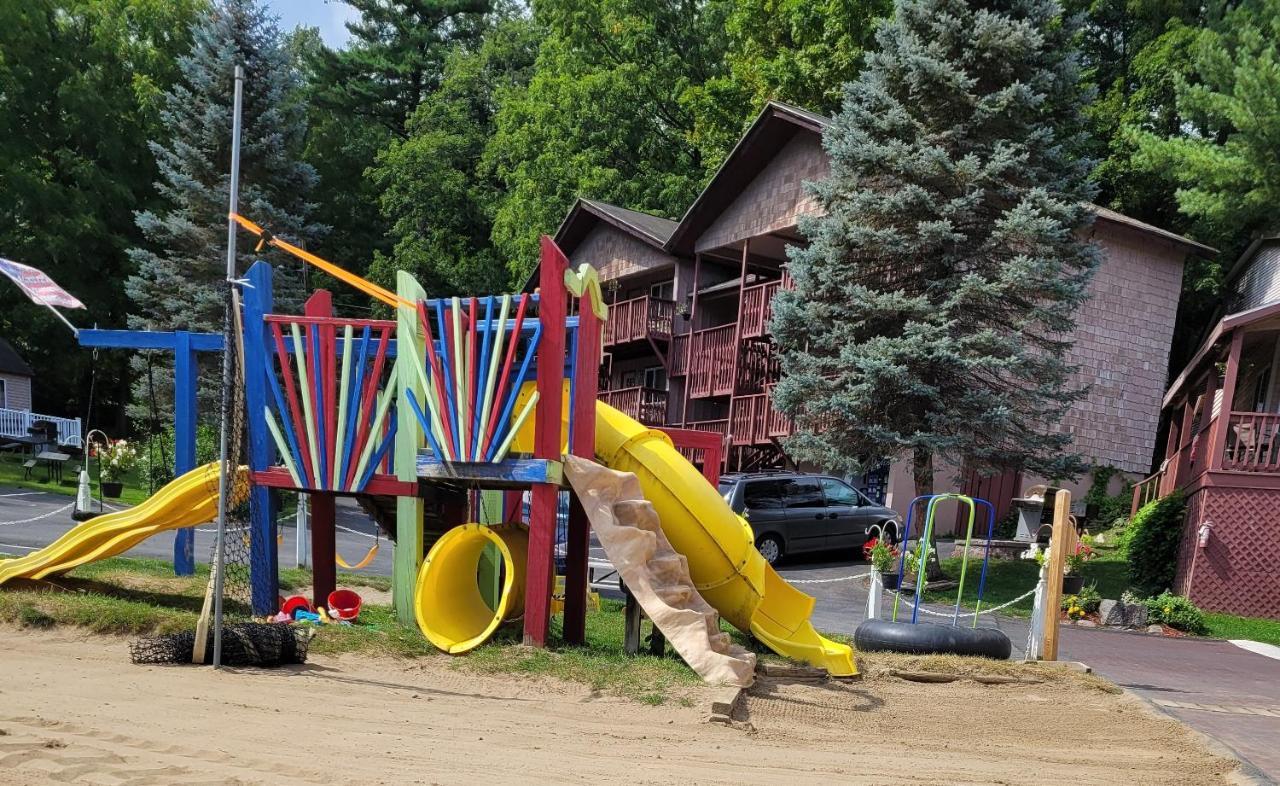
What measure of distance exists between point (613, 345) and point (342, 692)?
24.9 m

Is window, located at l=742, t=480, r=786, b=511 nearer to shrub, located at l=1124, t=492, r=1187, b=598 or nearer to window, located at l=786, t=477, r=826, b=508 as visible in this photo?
window, located at l=786, t=477, r=826, b=508

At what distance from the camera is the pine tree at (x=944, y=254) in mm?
19812

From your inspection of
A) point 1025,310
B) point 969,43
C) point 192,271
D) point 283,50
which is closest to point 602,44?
point 283,50

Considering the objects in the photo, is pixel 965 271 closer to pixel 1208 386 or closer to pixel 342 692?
pixel 1208 386

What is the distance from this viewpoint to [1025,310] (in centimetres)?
2027

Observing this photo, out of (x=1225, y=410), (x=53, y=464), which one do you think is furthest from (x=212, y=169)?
(x=1225, y=410)

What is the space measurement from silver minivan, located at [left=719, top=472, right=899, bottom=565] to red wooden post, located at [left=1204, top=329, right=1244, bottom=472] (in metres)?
5.46

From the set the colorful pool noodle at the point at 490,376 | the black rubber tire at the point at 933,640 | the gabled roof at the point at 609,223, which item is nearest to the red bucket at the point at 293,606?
the colorful pool noodle at the point at 490,376

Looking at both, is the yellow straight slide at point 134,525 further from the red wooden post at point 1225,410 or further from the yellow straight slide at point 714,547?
the red wooden post at point 1225,410

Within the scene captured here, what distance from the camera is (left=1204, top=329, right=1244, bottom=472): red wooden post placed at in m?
18.2

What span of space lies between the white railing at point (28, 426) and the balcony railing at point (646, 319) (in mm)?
18001

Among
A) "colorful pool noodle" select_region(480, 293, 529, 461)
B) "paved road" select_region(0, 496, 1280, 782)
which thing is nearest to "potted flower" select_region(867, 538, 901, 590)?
"paved road" select_region(0, 496, 1280, 782)

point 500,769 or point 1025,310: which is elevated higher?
point 1025,310

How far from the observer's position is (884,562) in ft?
50.3
